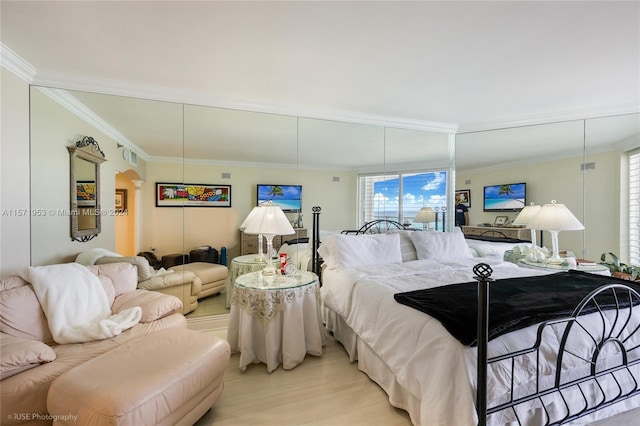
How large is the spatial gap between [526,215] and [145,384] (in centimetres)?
441

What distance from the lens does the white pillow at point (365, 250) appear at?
276 centimetres

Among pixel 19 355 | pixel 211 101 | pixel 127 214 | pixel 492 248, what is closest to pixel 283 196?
pixel 211 101

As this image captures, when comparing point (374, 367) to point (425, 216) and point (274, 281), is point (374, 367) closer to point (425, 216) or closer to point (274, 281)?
point (274, 281)

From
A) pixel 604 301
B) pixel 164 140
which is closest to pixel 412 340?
pixel 604 301

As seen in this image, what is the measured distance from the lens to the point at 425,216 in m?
3.98

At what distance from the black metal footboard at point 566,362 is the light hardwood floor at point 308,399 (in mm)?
354

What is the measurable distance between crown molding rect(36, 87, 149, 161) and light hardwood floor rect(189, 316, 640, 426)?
242cm

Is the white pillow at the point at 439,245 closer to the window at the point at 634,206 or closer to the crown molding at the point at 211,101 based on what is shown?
the crown molding at the point at 211,101

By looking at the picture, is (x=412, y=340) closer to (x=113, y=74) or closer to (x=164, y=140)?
(x=164, y=140)

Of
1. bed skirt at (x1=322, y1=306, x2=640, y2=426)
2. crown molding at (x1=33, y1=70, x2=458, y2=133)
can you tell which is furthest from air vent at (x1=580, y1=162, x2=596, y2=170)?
bed skirt at (x1=322, y1=306, x2=640, y2=426)

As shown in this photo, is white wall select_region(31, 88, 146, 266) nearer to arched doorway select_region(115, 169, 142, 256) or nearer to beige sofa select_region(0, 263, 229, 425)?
arched doorway select_region(115, 169, 142, 256)

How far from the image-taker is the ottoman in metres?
1.24

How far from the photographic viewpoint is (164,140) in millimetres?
→ 2912

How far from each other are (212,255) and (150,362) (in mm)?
1633
